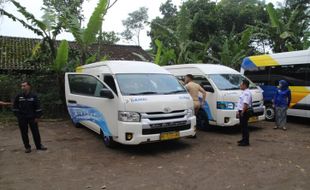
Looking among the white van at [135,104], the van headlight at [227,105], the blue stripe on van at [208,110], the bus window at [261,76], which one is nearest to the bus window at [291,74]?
the bus window at [261,76]

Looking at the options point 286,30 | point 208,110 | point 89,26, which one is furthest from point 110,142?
point 286,30

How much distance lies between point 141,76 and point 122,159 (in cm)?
224

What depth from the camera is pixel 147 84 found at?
8.09 meters

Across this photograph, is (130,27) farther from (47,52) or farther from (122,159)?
(122,159)

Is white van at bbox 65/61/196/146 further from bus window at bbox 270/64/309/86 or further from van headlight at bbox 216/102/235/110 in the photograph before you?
bus window at bbox 270/64/309/86

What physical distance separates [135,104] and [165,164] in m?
1.48

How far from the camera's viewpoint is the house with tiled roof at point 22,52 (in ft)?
62.3

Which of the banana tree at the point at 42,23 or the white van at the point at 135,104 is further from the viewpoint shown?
the banana tree at the point at 42,23

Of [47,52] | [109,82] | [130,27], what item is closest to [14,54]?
[47,52]

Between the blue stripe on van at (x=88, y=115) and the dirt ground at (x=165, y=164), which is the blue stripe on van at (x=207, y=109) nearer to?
the dirt ground at (x=165, y=164)

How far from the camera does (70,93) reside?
10.9 metres

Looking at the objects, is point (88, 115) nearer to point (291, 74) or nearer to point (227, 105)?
point (227, 105)

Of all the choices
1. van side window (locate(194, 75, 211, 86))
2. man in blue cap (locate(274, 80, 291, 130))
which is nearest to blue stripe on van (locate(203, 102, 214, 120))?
van side window (locate(194, 75, 211, 86))

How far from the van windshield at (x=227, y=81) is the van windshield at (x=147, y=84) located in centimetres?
198
